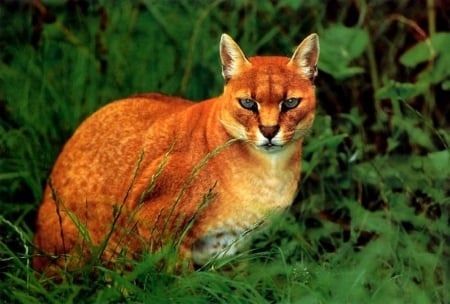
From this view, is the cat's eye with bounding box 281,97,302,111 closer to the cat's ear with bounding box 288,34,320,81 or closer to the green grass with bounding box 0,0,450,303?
the cat's ear with bounding box 288,34,320,81

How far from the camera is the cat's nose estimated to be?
439 cm

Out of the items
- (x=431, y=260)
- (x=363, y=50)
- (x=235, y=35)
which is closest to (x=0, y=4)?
(x=235, y=35)

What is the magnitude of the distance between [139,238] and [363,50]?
6.89 feet

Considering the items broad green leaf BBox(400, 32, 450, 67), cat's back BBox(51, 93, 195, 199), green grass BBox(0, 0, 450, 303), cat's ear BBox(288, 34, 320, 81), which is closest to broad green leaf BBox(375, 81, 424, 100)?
green grass BBox(0, 0, 450, 303)

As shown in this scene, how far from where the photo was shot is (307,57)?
452 centimetres

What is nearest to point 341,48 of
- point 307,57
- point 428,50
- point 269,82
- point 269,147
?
point 428,50

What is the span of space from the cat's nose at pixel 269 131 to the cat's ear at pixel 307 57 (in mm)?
296

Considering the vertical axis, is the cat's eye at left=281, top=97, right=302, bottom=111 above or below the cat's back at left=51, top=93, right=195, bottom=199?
above

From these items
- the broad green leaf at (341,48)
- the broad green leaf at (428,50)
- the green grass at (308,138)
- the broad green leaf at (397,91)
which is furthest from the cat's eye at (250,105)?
the broad green leaf at (428,50)

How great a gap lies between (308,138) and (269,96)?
1173 millimetres

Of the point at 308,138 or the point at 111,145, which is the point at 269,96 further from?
the point at 308,138

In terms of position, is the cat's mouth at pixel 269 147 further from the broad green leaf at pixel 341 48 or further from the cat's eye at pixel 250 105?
the broad green leaf at pixel 341 48

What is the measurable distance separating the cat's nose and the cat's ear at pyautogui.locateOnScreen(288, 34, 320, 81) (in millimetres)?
296

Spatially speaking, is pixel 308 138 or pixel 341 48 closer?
pixel 308 138
